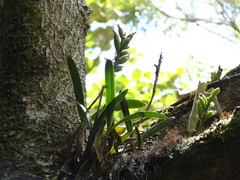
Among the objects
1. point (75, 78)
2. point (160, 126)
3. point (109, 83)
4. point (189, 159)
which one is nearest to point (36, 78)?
point (75, 78)

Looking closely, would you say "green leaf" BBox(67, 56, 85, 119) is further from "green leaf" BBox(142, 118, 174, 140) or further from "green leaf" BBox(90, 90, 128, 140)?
"green leaf" BBox(142, 118, 174, 140)

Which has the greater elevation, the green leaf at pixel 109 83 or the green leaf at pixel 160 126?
the green leaf at pixel 109 83

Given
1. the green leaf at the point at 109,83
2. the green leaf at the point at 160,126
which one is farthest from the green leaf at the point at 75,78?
the green leaf at the point at 160,126

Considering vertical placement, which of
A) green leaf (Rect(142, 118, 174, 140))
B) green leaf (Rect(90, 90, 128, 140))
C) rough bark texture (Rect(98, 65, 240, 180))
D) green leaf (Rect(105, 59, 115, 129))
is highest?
green leaf (Rect(105, 59, 115, 129))

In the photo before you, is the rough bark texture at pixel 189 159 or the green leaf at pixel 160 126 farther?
the green leaf at pixel 160 126

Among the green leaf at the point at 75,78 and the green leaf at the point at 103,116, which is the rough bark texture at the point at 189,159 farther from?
the green leaf at the point at 75,78

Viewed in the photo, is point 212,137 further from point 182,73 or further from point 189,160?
point 182,73

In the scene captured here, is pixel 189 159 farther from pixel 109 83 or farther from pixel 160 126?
pixel 109 83

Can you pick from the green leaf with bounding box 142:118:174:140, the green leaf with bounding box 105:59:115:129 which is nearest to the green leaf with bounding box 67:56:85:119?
the green leaf with bounding box 105:59:115:129

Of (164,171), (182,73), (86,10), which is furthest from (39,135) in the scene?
(182,73)
